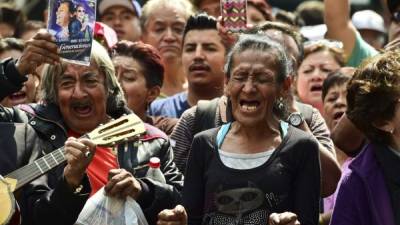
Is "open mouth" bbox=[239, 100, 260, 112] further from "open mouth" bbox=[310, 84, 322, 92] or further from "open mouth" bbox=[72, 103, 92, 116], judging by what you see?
"open mouth" bbox=[310, 84, 322, 92]

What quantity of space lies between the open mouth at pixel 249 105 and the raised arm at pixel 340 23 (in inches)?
106

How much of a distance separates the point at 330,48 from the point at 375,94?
9.93ft

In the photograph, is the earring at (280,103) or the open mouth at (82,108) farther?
the open mouth at (82,108)

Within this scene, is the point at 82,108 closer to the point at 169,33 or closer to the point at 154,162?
the point at 154,162

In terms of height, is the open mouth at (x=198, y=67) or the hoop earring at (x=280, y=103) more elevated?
the hoop earring at (x=280, y=103)

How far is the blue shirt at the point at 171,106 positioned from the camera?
9156mm

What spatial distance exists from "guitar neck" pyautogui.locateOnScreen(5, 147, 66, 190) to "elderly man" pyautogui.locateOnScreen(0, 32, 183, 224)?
0.07 m

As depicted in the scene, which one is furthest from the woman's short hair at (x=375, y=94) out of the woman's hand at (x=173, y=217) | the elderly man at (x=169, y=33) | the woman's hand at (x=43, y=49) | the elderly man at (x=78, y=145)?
the elderly man at (x=169, y=33)

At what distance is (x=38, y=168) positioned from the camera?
7.04 meters

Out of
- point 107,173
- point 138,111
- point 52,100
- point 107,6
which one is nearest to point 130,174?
point 107,173

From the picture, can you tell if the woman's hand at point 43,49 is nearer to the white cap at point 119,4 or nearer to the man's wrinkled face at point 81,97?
the man's wrinkled face at point 81,97

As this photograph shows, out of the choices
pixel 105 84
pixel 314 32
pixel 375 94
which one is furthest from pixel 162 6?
pixel 375 94

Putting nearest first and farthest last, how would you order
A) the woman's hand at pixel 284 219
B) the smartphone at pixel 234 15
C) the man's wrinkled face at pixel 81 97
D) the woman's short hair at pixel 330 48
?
the woman's hand at pixel 284 219 < the man's wrinkled face at pixel 81 97 < the smartphone at pixel 234 15 < the woman's short hair at pixel 330 48

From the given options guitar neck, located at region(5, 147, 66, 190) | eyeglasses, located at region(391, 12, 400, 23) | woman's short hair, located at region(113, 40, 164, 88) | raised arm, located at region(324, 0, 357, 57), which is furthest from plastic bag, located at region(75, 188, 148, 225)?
raised arm, located at region(324, 0, 357, 57)
